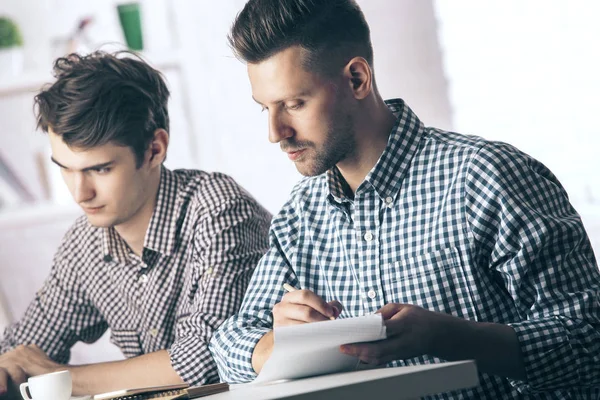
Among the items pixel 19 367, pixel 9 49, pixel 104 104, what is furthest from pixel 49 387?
pixel 9 49

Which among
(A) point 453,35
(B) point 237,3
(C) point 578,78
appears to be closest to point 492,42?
(A) point 453,35

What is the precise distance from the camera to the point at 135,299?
2180 millimetres

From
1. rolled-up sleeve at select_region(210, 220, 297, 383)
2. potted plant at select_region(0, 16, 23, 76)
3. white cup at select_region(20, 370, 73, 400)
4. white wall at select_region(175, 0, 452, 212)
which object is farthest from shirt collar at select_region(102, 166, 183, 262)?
potted plant at select_region(0, 16, 23, 76)

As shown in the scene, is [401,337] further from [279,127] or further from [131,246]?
[131,246]

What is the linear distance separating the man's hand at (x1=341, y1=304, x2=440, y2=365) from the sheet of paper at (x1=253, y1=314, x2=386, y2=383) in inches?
0.6

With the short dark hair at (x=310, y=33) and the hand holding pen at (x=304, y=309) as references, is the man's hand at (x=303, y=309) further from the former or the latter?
the short dark hair at (x=310, y=33)

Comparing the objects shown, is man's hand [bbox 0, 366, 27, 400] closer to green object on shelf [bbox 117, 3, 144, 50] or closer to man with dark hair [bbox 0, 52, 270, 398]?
man with dark hair [bbox 0, 52, 270, 398]

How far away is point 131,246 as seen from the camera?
223cm

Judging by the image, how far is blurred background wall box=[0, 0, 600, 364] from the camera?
2539 millimetres

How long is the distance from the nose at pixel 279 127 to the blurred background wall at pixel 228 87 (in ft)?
3.77

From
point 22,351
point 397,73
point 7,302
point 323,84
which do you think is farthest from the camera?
point 7,302

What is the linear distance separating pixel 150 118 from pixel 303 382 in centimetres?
A: 138

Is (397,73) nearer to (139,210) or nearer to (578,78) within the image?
→ (578,78)

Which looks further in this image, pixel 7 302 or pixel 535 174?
pixel 7 302
